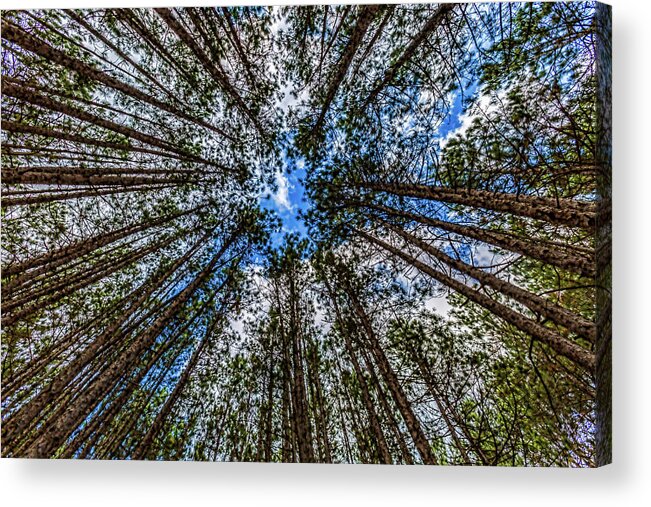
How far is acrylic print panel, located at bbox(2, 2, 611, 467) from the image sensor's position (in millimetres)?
2648

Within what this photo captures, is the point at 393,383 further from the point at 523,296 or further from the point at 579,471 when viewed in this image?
the point at 579,471

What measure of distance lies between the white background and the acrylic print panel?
0.57 ft

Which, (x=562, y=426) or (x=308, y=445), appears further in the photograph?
(x=308, y=445)

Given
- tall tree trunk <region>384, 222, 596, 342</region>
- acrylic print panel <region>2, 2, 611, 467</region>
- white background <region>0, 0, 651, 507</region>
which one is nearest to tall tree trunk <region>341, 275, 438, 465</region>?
acrylic print panel <region>2, 2, 611, 467</region>

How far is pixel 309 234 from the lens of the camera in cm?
301

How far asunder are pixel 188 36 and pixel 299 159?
1.17 metres

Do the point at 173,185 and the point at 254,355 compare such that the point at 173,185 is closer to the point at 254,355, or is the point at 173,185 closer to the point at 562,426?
the point at 254,355

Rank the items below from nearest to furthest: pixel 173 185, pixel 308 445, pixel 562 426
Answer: pixel 562 426
pixel 308 445
pixel 173 185

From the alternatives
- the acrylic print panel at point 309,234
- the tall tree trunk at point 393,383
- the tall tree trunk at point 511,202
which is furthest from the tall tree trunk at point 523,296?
the tall tree trunk at point 393,383

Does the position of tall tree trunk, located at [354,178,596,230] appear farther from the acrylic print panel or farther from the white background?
the white background

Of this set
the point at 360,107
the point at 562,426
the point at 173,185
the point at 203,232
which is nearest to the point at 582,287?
the point at 562,426

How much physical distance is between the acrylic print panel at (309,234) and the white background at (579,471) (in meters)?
0.17

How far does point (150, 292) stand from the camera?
302cm

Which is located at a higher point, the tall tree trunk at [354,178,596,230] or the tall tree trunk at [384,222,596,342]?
the tall tree trunk at [354,178,596,230]
